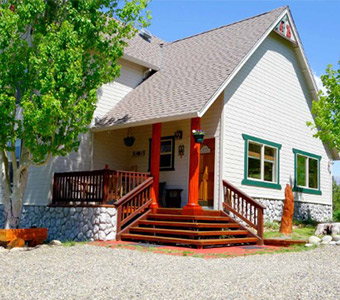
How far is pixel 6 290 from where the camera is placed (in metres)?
5.41

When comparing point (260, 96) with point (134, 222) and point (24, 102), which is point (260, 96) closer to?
point (134, 222)

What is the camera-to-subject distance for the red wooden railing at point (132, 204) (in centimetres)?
1156

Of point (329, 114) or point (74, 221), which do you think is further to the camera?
point (329, 114)

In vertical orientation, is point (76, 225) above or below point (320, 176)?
below

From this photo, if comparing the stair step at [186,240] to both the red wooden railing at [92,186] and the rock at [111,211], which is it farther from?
the red wooden railing at [92,186]

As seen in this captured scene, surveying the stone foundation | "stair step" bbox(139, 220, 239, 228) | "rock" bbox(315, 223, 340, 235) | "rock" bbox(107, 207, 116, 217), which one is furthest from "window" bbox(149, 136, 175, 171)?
"rock" bbox(315, 223, 340, 235)

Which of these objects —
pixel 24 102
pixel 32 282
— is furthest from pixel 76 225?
pixel 32 282

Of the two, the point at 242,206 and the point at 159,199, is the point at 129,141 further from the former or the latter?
the point at 242,206

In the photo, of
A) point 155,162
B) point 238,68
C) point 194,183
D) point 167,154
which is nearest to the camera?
point 194,183

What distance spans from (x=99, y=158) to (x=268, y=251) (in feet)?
22.5

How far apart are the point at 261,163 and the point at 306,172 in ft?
12.1

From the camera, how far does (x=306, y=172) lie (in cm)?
1730

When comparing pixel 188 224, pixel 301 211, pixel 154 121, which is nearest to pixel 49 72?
pixel 154 121

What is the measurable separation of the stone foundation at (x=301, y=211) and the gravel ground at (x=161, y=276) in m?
5.75
